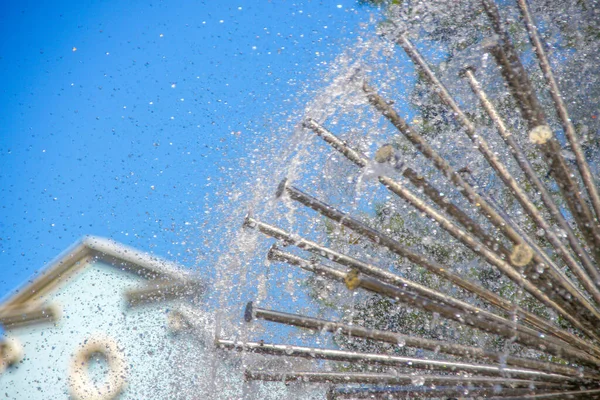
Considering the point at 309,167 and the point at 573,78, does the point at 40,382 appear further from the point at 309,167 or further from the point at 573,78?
the point at 573,78

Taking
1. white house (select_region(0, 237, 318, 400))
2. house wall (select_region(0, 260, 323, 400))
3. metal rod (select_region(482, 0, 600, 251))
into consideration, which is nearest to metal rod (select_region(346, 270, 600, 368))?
metal rod (select_region(482, 0, 600, 251))

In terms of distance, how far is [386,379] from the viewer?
4.36m

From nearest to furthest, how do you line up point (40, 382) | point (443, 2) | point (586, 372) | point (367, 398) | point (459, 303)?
1. point (586, 372)
2. point (459, 303)
3. point (367, 398)
4. point (443, 2)
5. point (40, 382)

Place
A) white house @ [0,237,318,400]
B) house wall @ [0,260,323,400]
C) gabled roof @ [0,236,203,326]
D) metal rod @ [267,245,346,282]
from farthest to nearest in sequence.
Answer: gabled roof @ [0,236,203,326]
house wall @ [0,260,323,400]
white house @ [0,237,318,400]
metal rod @ [267,245,346,282]

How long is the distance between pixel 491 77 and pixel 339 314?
3790 millimetres

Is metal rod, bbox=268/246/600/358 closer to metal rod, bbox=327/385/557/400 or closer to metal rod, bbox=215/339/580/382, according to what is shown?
metal rod, bbox=215/339/580/382

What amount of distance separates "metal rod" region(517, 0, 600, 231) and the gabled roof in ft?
47.3

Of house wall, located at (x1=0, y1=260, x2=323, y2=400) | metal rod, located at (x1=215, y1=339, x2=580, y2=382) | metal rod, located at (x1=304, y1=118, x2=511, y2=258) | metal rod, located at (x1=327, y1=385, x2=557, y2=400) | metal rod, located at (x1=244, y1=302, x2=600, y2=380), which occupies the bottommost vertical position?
house wall, located at (x1=0, y1=260, x2=323, y2=400)

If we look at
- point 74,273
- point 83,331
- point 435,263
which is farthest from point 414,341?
point 74,273

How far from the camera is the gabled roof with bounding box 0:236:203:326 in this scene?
1786 centimetres

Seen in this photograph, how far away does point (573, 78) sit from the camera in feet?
28.1

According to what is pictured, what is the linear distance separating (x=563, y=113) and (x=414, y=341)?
185 cm

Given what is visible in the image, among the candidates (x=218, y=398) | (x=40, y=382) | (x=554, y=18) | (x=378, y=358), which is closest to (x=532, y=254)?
(x=378, y=358)

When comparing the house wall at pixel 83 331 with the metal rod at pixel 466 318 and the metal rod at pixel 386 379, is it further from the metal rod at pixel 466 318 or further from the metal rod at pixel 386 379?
the metal rod at pixel 466 318
